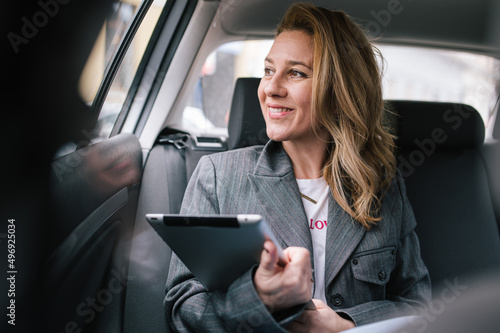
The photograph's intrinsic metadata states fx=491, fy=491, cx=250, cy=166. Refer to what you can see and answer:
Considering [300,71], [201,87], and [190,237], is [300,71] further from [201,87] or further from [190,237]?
[201,87]

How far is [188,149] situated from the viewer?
2000mm

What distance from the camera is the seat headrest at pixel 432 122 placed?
197 cm

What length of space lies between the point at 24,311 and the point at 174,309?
45 centimetres

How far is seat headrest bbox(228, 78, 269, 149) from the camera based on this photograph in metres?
1.80

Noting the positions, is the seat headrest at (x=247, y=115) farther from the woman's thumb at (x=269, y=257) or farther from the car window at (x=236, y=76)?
the woman's thumb at (x=269, y=257)

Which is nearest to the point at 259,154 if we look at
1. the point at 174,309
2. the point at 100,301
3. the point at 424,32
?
the point at 174,309

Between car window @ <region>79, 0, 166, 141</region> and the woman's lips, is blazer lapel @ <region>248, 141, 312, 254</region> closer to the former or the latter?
the woman's lips

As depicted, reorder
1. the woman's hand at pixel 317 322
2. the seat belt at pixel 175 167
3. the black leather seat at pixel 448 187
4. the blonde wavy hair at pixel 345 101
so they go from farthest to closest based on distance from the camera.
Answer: the black leather seat at pixel 448 187, the seat belt at pixel 175 167, the blonde wavy hair at pixel 345 101, the woman's hand at pixel 317 322

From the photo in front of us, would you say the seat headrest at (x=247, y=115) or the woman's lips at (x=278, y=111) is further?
the seat headrest at (x=247, y=115)

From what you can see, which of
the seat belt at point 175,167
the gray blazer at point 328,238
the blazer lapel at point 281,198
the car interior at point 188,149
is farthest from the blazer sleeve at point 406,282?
the seat belt at point 175,167

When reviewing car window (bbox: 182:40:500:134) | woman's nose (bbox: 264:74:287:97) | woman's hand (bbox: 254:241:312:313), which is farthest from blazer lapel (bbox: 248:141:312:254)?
car window (bbox: 182:40:500:134)

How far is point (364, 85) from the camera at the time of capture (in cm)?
153

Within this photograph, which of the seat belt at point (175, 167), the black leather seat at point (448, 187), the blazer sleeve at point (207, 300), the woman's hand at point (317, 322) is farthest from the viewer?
the black leather seat at point (448, 187)

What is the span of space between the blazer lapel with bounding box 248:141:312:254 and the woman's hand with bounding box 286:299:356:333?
0.66 ft
